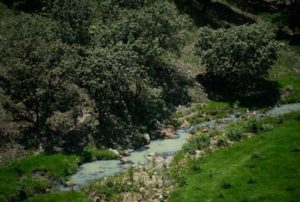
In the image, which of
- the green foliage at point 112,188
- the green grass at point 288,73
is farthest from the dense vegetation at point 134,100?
the green grass at point 288,73

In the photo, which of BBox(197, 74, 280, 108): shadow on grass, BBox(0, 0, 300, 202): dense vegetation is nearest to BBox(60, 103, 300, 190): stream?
BBox(0, 0, 300, 202): dense vegetation

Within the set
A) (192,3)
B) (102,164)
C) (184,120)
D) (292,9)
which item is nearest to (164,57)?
(184,120)

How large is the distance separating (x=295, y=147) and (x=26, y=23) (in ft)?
111

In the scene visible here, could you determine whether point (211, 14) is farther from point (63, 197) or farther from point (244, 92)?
point (63, 197)

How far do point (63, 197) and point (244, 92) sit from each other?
124 feet

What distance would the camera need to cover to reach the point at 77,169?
1925 inches

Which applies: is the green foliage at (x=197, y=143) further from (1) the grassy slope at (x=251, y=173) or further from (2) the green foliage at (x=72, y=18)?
(2) the green foliage at (x=72, y=18)

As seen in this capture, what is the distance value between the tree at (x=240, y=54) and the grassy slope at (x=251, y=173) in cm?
1800

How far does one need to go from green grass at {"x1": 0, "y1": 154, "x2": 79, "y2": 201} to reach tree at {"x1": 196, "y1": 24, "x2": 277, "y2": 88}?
28.7m

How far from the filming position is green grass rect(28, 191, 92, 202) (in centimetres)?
4223

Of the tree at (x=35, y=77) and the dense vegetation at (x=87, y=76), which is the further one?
the dense vegetation at (x=87, y=76)

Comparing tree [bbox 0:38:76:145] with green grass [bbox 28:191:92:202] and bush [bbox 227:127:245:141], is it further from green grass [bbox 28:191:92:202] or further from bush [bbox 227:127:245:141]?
bush [bbox 227:127:245:141]

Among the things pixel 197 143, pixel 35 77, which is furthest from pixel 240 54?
pixel 35 77

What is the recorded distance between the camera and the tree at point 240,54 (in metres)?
69.4
